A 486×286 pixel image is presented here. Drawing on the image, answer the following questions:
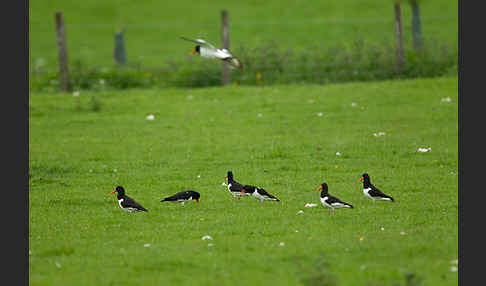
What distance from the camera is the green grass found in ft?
27.3

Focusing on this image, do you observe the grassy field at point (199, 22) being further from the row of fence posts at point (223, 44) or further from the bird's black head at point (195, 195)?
the bird's black head at point (195, 195)

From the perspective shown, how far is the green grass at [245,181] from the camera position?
328 inches

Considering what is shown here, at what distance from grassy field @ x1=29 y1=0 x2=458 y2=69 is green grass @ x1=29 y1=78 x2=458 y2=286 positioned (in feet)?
58.0

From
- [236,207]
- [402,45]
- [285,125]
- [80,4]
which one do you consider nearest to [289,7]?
[80,4]

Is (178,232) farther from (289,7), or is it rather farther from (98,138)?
(289,7)

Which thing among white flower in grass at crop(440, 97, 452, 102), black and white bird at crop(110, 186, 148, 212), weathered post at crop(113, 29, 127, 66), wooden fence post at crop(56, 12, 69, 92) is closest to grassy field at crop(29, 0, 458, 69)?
weathered post at crop(113, 29, 127, 66)

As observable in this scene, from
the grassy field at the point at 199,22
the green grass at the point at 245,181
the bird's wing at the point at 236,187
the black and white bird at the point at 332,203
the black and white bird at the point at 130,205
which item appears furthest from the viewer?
the grassy field at the point at 199,22

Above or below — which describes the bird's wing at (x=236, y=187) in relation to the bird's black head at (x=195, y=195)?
above

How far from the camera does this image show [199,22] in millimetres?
44812

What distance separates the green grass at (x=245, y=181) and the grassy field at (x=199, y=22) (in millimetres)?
17675

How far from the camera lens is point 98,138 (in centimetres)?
1742

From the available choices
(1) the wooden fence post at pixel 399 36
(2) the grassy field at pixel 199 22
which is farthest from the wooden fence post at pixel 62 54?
(2) the grassy field at pixel 199 22

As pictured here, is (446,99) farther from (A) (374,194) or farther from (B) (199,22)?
(B) (199,22)

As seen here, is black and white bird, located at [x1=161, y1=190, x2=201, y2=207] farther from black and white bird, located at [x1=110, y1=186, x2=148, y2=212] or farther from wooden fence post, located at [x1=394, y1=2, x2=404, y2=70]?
wooden fence post, located at [x1=394, y1=2, x2=404, y2=70]
